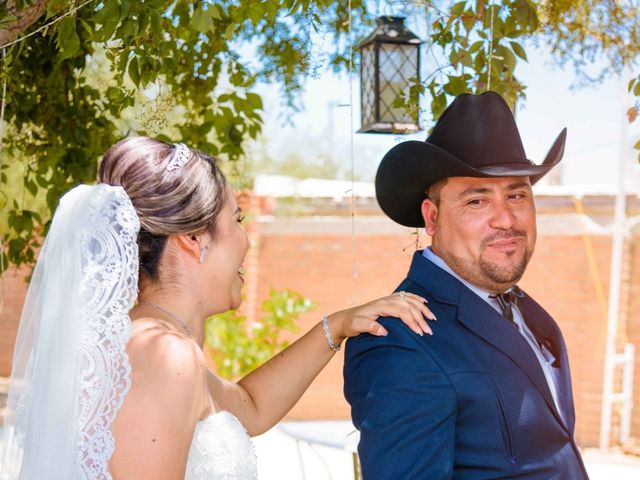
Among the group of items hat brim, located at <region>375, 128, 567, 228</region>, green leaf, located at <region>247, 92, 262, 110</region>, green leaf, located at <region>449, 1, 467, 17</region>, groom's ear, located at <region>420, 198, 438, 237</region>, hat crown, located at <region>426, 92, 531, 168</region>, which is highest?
green leaf, located at <region>449, 1, 467, 17</region>

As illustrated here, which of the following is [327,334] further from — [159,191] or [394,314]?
[159,191]

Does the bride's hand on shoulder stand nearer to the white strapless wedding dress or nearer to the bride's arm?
the bride's arm

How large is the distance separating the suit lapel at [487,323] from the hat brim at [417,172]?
264 mm

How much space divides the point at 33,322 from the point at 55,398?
0.74ft

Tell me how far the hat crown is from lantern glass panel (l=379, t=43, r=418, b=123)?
0.95m

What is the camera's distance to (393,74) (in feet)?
11.6

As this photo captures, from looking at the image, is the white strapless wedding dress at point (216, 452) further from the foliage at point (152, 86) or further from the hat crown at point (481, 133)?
the foliage at point (152, 86)

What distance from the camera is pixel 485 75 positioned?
3125 mm

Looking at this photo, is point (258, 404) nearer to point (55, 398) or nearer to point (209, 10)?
point (55, 398)

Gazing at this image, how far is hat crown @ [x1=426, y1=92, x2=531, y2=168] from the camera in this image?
2422 mm

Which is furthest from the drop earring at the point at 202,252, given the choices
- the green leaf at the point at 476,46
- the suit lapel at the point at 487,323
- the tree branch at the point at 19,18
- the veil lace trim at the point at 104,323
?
the green leaf at the point at 476,46

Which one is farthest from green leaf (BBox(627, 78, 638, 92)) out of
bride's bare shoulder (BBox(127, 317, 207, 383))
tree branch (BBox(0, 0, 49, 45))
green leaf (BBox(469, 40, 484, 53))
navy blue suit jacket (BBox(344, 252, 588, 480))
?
tree branch (BBox(0, 0, 49, 45))

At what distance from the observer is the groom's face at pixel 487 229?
7.86 feet

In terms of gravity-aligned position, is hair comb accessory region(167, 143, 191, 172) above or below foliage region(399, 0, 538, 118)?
below
